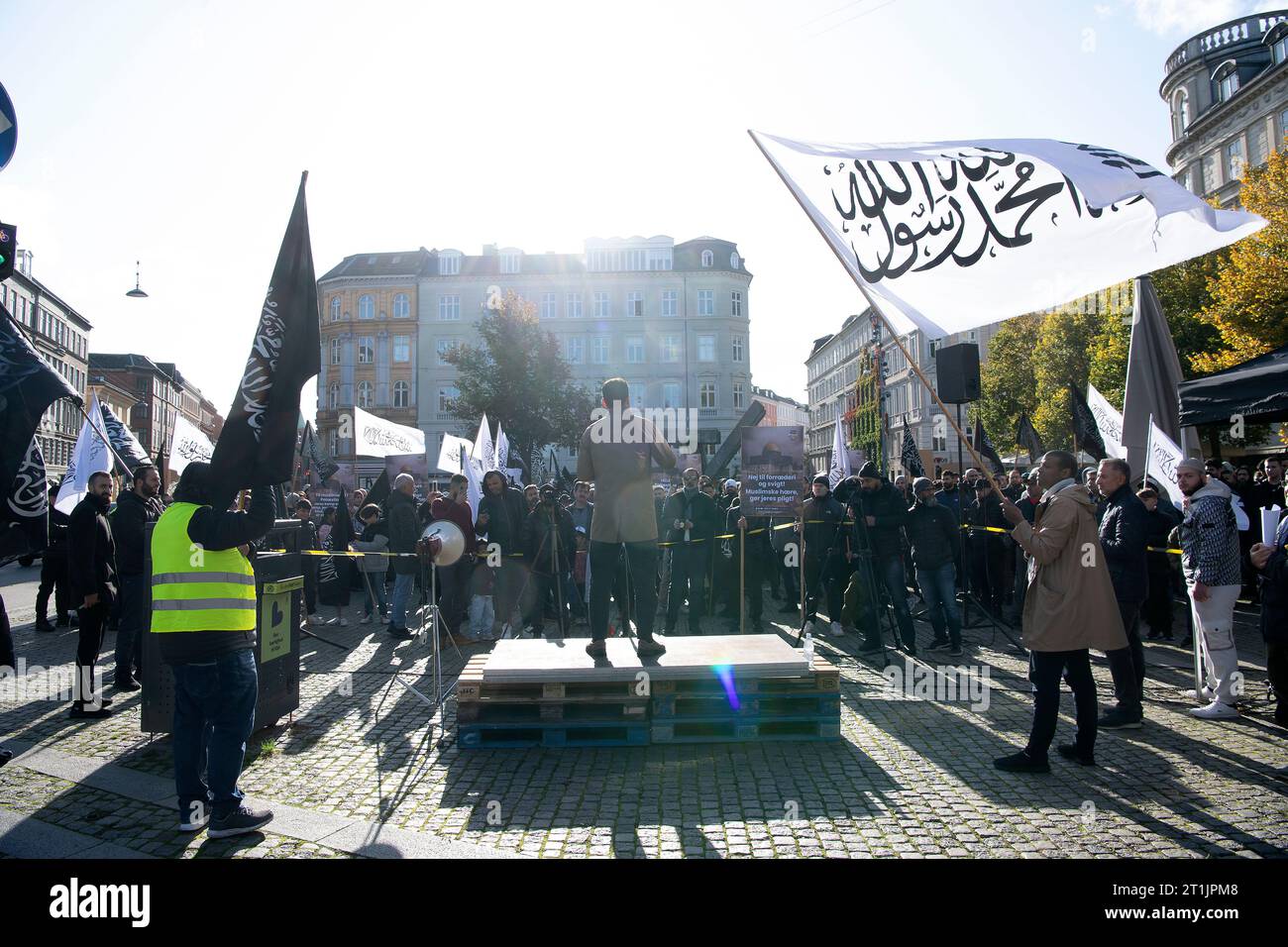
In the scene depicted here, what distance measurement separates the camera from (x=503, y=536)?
35.6ft

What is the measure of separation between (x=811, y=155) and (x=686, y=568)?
662cm

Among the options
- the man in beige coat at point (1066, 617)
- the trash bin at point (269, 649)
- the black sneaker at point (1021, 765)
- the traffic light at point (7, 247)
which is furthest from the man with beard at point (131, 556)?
the man in beige coat at point (1066, 617)

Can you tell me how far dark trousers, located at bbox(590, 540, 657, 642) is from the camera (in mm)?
5910

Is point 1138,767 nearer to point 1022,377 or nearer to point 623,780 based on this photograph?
point 623,780

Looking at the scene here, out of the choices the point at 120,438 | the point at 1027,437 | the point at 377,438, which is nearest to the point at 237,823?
the point at 120,438

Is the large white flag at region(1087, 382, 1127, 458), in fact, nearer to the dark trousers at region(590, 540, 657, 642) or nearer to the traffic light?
the dark trousers at region(590, 540, 657, 642)

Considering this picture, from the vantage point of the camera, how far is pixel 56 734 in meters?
6.31

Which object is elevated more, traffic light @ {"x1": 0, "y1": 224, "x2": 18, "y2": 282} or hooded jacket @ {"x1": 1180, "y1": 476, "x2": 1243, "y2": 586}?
traffic light @ {"x1": 0, "y1": 224, "x2": 18, "y2": 282}

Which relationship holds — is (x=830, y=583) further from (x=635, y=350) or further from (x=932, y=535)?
(x=635, y=350)

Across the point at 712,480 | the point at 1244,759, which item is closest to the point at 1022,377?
the point at 712,480

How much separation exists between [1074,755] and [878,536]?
14.6 feet

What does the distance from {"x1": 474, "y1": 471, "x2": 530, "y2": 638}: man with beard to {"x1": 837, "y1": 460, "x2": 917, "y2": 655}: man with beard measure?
4.50m

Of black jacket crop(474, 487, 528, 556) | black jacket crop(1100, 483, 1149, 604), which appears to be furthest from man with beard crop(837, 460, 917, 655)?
black jacket crop(474, 487, 528, 556)
